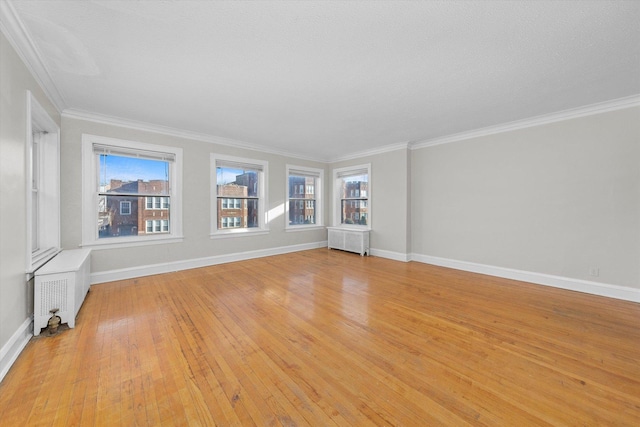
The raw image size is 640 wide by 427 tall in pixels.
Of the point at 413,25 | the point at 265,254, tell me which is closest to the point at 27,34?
the point at 413,25

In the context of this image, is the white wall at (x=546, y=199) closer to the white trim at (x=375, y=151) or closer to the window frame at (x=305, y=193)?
the white trim at (x=375, y=151)

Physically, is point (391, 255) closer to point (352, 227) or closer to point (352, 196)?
point (352, 227)

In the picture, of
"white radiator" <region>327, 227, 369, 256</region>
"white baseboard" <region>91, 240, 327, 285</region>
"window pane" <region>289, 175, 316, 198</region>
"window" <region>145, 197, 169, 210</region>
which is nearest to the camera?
"white baseboard" <region>91, 240, 327, 285</region>

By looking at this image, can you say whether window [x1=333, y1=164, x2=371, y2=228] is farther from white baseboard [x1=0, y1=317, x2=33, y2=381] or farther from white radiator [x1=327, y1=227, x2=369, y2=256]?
white baseboard [x1=0, y1=317, x2=33, y2=381]

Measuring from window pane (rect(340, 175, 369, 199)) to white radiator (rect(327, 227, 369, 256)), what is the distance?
982mm

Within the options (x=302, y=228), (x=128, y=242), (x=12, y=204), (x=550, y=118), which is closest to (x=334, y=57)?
(x=12, y=204)

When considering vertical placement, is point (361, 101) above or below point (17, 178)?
above

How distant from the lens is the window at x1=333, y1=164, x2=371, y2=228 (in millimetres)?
5910

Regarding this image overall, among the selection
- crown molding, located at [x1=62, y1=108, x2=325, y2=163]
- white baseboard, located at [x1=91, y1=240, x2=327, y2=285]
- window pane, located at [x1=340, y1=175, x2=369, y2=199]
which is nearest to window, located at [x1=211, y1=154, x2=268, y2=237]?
crown molding, located at [x1=62, y1=108, x2=325, y2=163]

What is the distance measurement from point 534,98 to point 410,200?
2586mm

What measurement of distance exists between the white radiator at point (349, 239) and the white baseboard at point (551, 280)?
1523 millimetres

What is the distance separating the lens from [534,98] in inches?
117

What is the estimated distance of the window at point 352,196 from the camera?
5910 millimetres

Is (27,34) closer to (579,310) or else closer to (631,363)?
(631,363)
